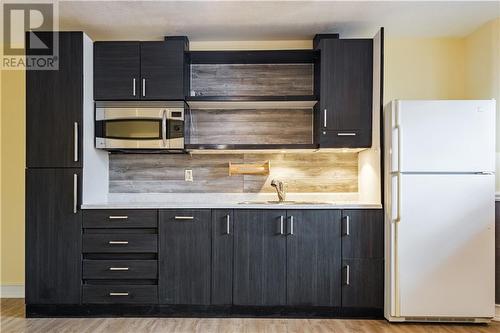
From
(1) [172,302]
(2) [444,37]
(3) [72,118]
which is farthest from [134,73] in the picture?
(2) [444,37]

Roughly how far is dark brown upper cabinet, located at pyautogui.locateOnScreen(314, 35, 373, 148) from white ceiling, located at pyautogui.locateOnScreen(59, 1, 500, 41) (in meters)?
0.24

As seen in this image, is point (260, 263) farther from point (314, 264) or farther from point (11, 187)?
point (11, 187)

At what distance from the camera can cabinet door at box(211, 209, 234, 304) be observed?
120 inches

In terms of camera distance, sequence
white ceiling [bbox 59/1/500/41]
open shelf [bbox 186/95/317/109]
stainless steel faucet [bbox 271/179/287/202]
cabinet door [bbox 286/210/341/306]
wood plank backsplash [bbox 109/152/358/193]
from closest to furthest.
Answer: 1. white ceiling [bbox 59/1/500/41]
2. cabinet door [bbox 286/210/341/306]
3. open shelf [bbox 186/95/317/109]
4. stainless steel faucet [bbox 271/179/287/202]
5. wood plank backsplash [bbox 109/152/358/193]

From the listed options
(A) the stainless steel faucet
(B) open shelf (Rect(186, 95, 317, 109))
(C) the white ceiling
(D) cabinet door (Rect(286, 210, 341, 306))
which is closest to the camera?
(C) the white ceiling

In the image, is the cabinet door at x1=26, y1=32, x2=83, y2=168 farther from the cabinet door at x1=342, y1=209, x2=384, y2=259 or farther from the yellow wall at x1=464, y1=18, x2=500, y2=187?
the yellow wall at x1=464, y1=18, x2=500, y2=187

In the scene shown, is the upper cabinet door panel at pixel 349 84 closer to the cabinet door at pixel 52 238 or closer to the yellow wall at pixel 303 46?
the yellow wall at pixel 303 46

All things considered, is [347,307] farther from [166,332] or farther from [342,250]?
[166,332]

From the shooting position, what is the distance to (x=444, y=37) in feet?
11.8

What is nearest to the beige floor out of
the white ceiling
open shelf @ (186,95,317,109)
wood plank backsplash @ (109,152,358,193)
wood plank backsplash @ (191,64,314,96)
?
wood plank backsplash @ (109,152,358,193)

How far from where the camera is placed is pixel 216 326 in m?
2.87

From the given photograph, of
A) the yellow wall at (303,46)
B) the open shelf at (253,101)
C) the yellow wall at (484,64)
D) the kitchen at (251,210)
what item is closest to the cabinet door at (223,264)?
the kitchen at (251,210)

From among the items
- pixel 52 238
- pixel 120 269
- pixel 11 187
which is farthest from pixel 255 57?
pixel 11 187

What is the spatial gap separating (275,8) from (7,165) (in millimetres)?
2834
